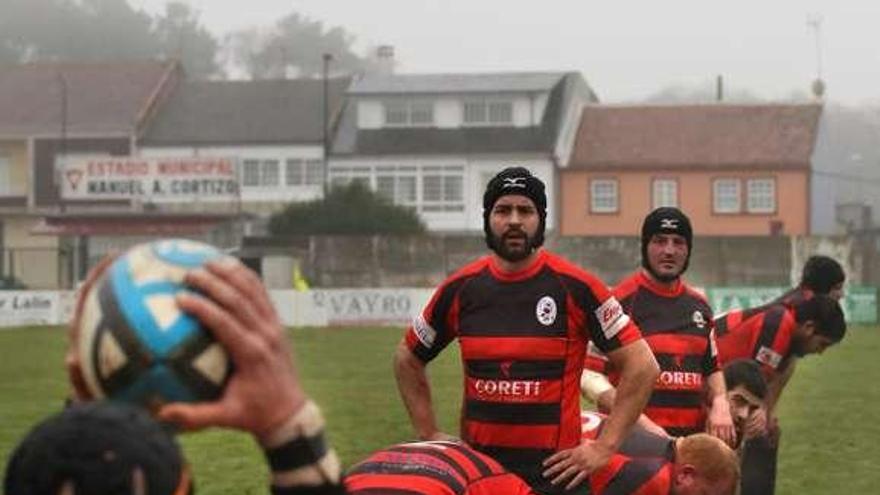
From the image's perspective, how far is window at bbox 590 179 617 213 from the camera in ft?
221

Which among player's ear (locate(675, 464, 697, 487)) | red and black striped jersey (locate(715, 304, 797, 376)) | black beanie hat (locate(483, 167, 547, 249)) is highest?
black beanie hat (locate(483, 167, 547, 249))

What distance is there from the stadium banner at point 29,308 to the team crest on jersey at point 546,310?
38251 mm

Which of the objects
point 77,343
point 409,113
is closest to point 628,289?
point 77,343

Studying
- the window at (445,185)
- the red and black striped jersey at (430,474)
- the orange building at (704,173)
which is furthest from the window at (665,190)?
the red and black striped jersey at (430,474)

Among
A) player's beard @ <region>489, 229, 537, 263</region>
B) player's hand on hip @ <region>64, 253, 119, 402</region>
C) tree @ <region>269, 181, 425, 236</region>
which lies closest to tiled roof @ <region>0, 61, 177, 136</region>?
tree @ <region>269, 181, 425, 236</region>

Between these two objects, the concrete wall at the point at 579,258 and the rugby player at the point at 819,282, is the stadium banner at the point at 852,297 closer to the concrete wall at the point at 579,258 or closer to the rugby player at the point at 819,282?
the concrete wall at the point at 579,258

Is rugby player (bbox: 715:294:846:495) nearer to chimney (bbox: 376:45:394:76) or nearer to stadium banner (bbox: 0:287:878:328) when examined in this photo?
stadium banner (bbox: 0:287:878:328)

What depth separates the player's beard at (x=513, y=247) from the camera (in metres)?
6.33

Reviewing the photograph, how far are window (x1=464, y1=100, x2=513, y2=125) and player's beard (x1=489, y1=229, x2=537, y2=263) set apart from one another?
6191 cm

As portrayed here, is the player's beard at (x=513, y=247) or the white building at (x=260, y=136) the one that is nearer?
the player's beard at (x=513, y=247)

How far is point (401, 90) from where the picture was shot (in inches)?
2704

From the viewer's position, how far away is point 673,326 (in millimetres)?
8500

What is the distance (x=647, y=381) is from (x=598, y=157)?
61.7m

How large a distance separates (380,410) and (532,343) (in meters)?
13.3
